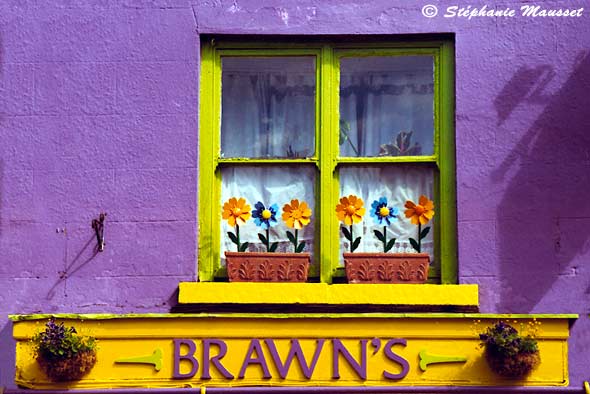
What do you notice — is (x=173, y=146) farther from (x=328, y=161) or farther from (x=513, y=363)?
(x=513, y=363)

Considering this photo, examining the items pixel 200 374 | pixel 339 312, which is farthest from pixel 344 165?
pixel 200 374

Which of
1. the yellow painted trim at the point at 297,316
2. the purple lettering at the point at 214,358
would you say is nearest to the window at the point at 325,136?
the yellow painted trim at the point at 297,316

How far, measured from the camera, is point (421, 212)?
9484mm

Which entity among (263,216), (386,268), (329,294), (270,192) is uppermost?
(270,192)

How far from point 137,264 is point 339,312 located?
154 centimetres

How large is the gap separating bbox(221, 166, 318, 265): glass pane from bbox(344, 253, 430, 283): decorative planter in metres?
0.44

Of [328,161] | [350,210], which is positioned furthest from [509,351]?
[328,161]

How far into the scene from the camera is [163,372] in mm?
9062

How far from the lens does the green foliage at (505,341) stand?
348 inches

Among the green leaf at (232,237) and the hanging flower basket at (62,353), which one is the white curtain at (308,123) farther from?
the hanging flower basket at (62,353)

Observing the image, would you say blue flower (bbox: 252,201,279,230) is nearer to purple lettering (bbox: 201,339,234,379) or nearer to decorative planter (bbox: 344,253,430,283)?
decorative planter (bbox: 344,253,430,283)

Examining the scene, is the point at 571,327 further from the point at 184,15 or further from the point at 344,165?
the point at 184,15

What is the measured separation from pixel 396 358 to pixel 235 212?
162 centimetres

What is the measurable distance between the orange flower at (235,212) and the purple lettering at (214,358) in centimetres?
94
